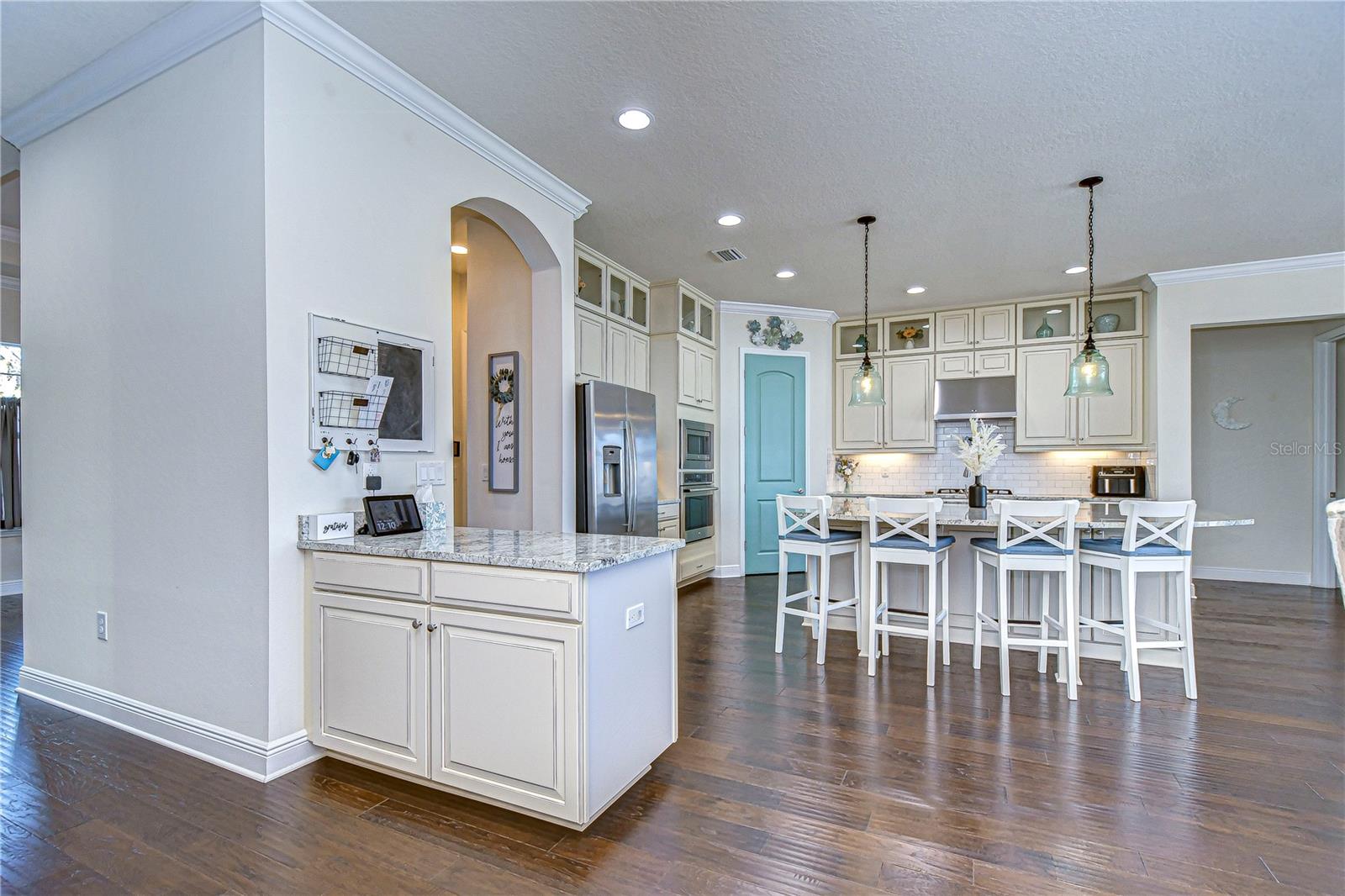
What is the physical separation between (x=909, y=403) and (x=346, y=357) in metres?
5.74

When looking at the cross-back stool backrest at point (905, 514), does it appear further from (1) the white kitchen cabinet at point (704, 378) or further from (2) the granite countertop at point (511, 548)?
(1) the white kitchen cabinet at point (704, 378)

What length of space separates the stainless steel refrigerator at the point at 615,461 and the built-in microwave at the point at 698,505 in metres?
0.87

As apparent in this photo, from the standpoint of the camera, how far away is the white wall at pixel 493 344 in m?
4.13

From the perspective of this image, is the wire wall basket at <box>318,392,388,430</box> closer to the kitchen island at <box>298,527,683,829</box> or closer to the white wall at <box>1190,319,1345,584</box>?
the kitchen island at <box>298,527,683,829</box>

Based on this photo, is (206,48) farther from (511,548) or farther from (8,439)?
(8,439)

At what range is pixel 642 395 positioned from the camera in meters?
4.84

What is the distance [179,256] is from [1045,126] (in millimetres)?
3943

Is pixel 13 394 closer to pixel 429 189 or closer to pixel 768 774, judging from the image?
pixel 429 189

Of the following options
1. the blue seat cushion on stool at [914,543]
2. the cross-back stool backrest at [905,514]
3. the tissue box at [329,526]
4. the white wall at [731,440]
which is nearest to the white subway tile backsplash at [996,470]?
the white wall at [731,440]

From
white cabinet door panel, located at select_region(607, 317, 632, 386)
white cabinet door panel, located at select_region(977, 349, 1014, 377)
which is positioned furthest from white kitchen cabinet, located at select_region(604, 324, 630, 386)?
white cabinet door panel, located at select_region(977, 349, 1014, 377)

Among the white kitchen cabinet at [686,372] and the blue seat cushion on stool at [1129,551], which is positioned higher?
the white kitchen cabinet at [686,372]

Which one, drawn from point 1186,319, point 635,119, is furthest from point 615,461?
point 1186,319

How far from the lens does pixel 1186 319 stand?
5.48 meters

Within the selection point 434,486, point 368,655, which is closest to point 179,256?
point 434,486
